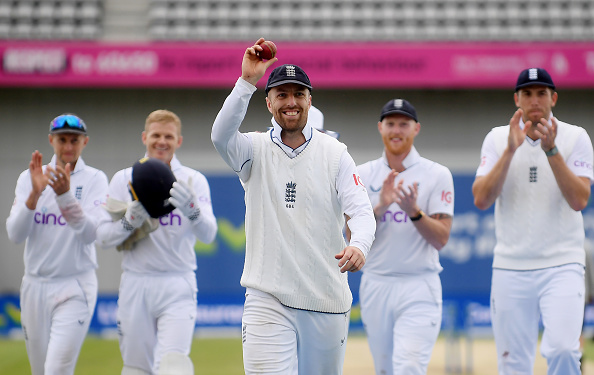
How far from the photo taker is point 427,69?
46.8 feet

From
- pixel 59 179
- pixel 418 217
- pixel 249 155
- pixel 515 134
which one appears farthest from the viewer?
pixel 59 179

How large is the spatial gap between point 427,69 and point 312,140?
10.3 metres

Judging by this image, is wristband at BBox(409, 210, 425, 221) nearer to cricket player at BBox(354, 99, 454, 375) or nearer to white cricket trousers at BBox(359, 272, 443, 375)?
cricket player at BBox(354, 99, 454, 375)

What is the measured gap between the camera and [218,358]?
10594 mm

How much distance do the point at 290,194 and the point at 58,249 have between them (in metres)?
2.64

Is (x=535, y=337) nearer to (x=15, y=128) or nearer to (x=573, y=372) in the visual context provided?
(x=573, y=372)

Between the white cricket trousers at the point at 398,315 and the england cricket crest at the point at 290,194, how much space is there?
70.1 inches

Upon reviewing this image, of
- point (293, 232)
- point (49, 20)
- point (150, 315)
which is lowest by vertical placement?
point (150, 315)

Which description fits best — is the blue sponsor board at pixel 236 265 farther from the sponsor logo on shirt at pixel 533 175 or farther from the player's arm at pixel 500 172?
the sponsor logo on shirt at pixel 533 175

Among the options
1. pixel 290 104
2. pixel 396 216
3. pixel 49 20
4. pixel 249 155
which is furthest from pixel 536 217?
pixel 49 20

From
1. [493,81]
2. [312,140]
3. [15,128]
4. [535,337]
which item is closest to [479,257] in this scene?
[493,81]

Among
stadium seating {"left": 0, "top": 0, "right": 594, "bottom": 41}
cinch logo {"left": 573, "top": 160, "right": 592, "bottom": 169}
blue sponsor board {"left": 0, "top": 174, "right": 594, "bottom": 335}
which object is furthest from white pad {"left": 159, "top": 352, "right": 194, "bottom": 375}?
stadium seating {"left": 0, "top": 0, "right": 594, "bottom": 41}

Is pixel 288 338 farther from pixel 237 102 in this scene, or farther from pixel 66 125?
pixel 66 125

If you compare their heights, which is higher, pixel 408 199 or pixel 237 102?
pixel 237 102
